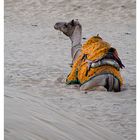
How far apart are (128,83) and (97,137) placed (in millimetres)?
3690

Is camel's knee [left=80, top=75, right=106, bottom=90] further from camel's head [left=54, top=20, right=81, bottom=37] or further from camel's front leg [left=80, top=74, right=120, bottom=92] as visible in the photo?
camel's head [left=54, top=20, right=81, bottom=37]

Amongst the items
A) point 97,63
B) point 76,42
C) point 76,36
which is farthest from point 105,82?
point 76,36

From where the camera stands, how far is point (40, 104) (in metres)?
1.64

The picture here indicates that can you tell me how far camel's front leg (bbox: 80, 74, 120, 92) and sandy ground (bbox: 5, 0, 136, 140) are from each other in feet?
0.24

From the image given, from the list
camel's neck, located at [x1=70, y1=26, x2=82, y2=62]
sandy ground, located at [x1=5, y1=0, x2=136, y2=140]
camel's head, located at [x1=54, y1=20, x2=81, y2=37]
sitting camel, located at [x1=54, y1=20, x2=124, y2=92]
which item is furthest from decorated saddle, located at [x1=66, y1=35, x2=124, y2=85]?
camel's head, located at [x1=54, y1=20, x2=81, y2=37]

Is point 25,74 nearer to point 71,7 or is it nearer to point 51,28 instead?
point 51,28

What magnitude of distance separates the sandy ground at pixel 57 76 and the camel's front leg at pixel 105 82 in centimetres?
7

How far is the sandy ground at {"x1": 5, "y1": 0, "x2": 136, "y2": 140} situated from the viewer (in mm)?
1433

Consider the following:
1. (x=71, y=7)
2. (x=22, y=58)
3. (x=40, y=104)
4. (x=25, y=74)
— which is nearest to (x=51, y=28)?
(x=71, y=7)

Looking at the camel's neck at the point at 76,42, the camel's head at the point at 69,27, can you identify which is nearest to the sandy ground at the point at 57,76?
the camel's neck at the point at 76,42

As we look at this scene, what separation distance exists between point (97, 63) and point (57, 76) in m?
0.85

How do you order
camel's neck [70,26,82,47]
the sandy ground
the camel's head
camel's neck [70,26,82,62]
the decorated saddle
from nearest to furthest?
the sandy ground, the decorated saddle, camel's neck [70,26,82,62], camel's neck [70,26,82,47], the camel's head

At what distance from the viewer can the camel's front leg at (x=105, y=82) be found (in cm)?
470

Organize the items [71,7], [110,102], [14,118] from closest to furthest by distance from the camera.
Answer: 1. [14,118]
2. [110,102]
3. [71,7]
